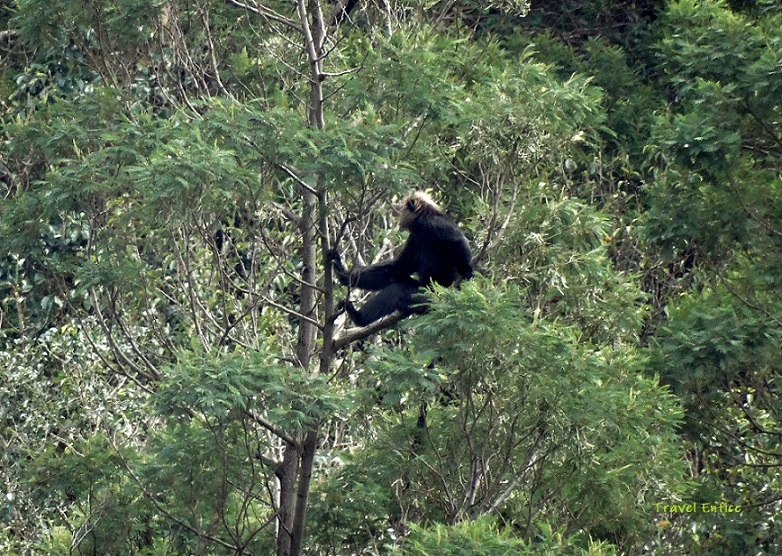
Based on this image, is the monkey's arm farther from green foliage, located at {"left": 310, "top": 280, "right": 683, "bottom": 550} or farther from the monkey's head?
green foliage, located at {"left": 310, "top": 280, "right": 683, "bottom": 550}

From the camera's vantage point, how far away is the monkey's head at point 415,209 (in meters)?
9.62

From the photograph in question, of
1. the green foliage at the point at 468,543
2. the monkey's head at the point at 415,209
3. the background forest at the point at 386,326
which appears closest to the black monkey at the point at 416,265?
the monkey's head at the point at 415,209

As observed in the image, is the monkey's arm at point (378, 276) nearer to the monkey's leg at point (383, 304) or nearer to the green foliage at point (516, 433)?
the monkey's leg at point (383, 304)

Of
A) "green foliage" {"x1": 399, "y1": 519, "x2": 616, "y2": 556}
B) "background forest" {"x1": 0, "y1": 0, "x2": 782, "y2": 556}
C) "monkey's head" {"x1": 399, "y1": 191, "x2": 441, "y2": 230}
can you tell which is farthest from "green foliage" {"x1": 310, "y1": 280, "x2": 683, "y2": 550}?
"monkey's head" {"x1": 399, "y1": 191, "x2": 441, "y2": 230}

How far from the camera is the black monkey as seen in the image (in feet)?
30.4

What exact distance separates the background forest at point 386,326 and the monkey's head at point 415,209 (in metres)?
0.21

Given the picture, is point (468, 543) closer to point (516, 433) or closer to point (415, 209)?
point (516, 433)

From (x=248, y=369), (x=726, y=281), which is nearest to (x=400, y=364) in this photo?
(x=248, y=369)

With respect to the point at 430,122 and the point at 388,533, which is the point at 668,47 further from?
the point at 388,533

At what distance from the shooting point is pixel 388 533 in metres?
9.29

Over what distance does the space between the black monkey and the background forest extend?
0.23 m

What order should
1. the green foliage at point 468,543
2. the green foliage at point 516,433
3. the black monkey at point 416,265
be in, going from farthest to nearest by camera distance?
1. the black monkey at point 416,265
2. the green foliage at point 516,433
3. the green foliage at point 468,543

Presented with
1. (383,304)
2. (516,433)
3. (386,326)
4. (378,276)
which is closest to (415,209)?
(378,276)

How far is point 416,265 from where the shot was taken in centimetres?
951
